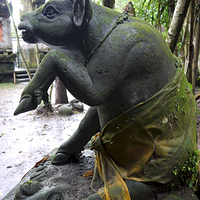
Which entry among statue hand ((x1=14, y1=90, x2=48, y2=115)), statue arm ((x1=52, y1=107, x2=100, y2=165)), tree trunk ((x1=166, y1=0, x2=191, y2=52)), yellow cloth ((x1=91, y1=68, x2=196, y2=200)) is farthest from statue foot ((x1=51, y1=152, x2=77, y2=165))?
tree trunk ((x1=166, y1=0, x2=191, y2=52))

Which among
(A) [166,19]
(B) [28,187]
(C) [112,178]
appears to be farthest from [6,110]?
(C) [112,178]

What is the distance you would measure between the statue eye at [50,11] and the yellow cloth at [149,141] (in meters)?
0.76

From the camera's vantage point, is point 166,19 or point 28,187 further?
point 166,19

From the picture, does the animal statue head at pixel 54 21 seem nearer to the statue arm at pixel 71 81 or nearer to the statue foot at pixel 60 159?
the statue arm at pixel 71 81

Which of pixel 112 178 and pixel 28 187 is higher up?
pixel 112 178

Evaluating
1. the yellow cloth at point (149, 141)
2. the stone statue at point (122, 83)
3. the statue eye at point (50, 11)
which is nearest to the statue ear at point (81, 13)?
the stone statue at point (122, 83)

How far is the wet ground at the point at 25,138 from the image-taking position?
3.20m

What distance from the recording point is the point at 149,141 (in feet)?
4.77

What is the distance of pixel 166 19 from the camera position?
14.5ft

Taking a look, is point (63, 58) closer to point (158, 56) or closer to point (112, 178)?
point (158, 56)

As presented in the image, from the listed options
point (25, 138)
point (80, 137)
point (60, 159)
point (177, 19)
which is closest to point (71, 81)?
point (80, 137)

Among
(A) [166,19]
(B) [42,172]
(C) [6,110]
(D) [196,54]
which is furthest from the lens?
(C) [6,110]

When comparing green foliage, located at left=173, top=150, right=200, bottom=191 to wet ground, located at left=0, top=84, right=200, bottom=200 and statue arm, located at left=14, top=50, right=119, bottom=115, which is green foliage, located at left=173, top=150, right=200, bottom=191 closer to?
statue arm, located at left=14, top=50, right=119, bottom=115

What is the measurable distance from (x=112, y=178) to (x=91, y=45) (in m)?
0.87
